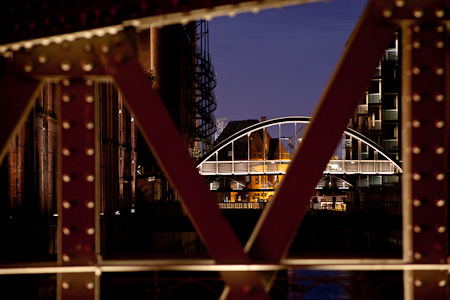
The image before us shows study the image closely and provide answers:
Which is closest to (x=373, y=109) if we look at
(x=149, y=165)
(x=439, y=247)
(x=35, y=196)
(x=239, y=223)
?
(x=149, y=165)

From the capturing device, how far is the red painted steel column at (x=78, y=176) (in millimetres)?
3479

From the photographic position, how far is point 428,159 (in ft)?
11.3

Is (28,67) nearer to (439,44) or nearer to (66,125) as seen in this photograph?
(66,125)

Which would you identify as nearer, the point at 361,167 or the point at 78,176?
the point at 78,176

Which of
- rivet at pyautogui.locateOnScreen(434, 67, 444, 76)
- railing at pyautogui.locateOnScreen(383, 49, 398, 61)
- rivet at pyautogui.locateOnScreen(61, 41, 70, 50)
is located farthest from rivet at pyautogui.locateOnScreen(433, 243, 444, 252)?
railing at pyautogui.locateOnScreen(383, 49, 398, 61)

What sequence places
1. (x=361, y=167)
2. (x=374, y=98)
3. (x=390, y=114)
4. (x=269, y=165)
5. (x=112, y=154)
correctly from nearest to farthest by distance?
(x=112, y=154) → (x=361, y=167) → (x=269, y=165) → (x=390, y=114) → (x=374, y=98)

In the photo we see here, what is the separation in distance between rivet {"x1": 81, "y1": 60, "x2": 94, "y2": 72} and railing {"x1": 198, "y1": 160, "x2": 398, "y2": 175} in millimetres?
49308

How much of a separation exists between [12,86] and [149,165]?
44.7 meters

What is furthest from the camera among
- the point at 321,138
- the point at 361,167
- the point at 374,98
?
the point at 374,98

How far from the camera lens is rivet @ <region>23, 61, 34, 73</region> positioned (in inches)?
137

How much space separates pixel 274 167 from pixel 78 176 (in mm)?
51809

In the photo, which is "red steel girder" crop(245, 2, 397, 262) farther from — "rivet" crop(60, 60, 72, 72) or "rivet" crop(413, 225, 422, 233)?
"rivet" crop(60, 60, 72, 72)

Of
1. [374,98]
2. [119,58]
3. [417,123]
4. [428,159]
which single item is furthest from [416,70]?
[374,98]

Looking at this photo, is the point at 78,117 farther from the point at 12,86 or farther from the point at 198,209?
the point at 198,209
